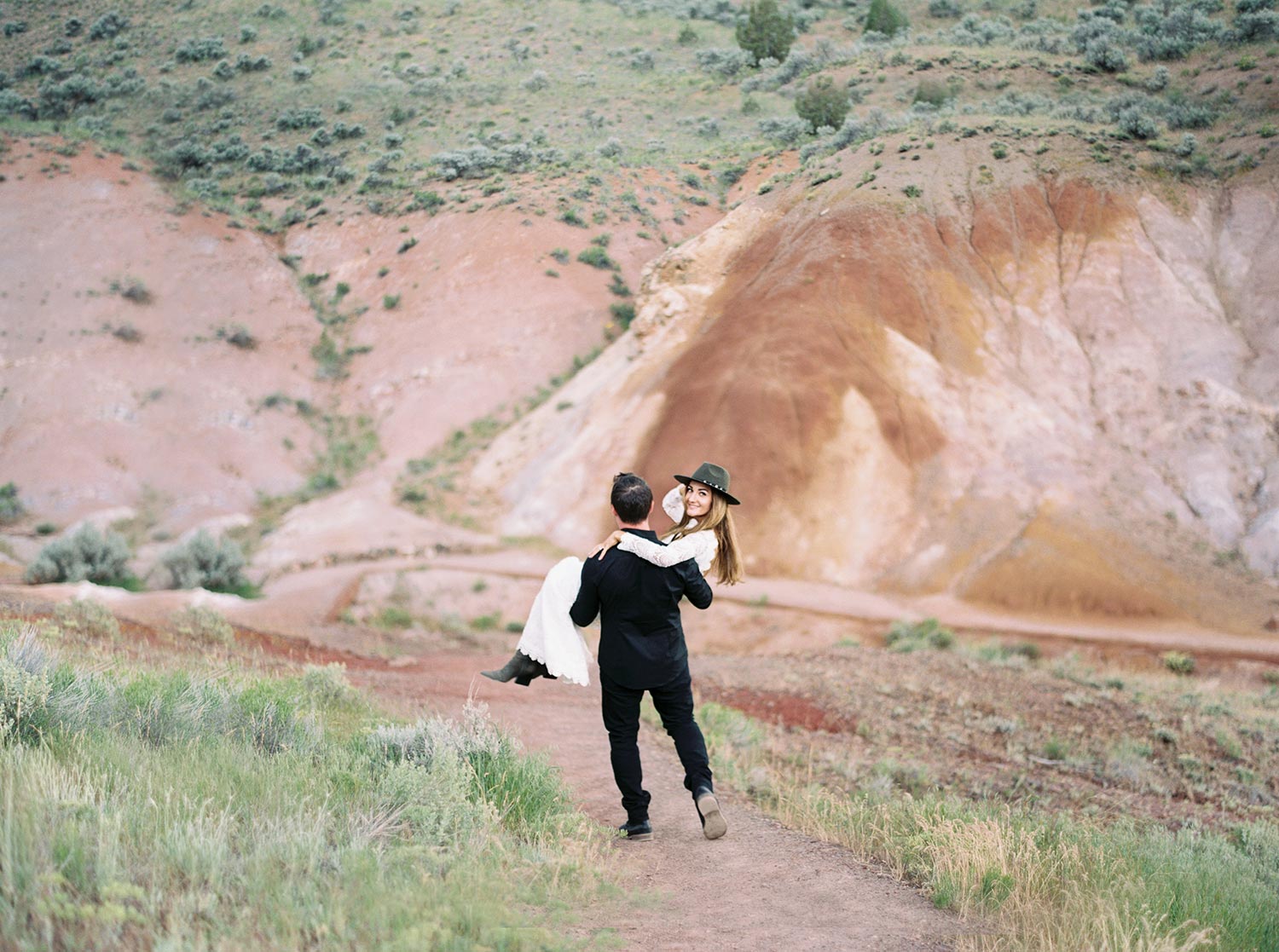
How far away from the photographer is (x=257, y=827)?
10.9 ft

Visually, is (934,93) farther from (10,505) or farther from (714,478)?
(714,478)

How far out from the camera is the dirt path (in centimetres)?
364

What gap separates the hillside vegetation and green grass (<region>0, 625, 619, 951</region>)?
26.0m

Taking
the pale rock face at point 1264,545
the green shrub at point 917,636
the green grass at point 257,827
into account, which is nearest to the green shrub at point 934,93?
the pale rock face at point 1264,545

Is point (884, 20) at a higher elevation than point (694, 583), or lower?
higher

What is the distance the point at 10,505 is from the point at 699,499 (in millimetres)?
25208

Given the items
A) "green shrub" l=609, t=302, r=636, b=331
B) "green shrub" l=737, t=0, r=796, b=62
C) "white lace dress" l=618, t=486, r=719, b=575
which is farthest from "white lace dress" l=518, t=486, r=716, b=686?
"green shrub" l=737, t=0, r=796, b=62

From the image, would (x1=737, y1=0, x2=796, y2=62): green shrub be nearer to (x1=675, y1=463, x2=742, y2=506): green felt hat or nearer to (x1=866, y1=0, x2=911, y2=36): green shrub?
(x1=866, y1=0, x2=911, y2=36): green shrub

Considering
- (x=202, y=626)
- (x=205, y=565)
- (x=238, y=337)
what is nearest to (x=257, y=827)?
(x=202, y=626)

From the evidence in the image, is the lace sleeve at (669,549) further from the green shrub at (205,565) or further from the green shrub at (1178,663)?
the green shrub at (205,565)

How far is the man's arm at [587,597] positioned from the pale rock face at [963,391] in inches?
609

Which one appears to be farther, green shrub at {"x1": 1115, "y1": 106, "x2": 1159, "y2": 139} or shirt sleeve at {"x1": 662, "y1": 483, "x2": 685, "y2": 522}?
green shrub at {"x1": 1115, "y1": 106, "x2": 1159, "y2": 139}

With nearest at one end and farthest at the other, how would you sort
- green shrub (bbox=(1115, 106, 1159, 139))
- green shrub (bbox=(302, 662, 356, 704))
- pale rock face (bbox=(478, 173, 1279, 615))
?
green shrub (bbox=(302, 662, 356, 704)) → pale rock face (bbox=(478, 173, 1279, 615)) → green shrub (bbox=(1115, 106, 1159, 139))

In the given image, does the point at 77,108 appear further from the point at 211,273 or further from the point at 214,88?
the point at 211,273
